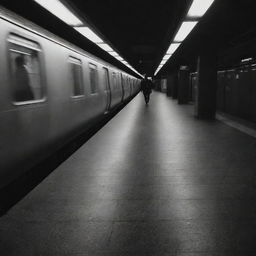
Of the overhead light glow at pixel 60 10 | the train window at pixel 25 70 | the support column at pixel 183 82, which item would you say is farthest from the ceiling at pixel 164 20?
the support column at pixel 183 82

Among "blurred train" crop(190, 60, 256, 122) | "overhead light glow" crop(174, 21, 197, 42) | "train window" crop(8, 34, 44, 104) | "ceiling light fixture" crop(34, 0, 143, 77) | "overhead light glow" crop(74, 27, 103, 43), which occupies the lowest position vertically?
"blurred train" crop(190, 60, 256, 122)

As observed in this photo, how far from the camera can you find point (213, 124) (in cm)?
879

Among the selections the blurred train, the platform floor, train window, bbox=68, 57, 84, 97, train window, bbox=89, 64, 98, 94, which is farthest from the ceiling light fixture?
the blurred train

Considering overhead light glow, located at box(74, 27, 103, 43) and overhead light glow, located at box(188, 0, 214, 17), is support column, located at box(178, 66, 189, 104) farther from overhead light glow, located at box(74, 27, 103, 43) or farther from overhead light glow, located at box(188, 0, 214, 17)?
overhead light glow, located at box(188, 0, 214, 17)

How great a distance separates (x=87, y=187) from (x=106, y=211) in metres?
0.72

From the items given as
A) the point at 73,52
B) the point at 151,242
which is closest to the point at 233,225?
the point at 151,242

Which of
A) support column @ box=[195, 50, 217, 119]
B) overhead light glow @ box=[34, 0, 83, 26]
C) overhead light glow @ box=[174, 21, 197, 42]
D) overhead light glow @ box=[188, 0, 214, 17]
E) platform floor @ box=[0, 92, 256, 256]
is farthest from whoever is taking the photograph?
support column @ box=[195, 50, 217, 119]

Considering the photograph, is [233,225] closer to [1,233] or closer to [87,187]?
[87,187]

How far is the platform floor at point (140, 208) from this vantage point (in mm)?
2240

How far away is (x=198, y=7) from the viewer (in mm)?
5059

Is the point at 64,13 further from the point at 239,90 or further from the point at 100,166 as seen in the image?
the point at 239,90

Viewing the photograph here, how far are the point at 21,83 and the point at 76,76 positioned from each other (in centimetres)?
252

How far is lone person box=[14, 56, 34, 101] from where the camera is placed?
3387mm

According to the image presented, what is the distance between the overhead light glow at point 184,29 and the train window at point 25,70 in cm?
353
